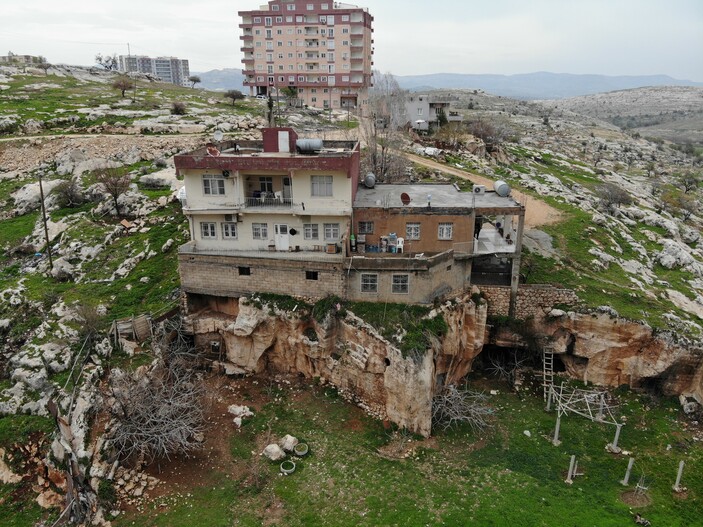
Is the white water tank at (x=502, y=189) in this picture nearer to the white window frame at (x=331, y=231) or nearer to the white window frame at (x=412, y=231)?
the white window frame at (x=412, y=231)

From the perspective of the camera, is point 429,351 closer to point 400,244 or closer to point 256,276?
point 400,244

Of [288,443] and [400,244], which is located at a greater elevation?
[400,244]

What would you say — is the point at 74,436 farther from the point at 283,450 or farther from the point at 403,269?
the point at 403,269

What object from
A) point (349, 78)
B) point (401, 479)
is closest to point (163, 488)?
point (401, 479)

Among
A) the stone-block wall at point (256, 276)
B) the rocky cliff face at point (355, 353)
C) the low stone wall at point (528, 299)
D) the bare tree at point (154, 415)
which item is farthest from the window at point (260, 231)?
the low stone wall at point (528, 299)

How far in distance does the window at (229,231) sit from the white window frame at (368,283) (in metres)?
9.03

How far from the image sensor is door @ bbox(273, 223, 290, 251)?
30578mm

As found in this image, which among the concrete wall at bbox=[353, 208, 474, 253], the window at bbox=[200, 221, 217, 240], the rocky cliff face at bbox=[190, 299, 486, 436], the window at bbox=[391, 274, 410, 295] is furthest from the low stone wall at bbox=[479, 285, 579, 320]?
the window at bbox=[200, 221, 217, 240]

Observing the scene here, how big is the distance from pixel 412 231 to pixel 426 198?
3980 mm

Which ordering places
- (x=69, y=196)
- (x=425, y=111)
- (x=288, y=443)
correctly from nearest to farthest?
(x=288, y=443) < (x=69, y=196) < (x=425, y=111)

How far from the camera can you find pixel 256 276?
95.5 feet

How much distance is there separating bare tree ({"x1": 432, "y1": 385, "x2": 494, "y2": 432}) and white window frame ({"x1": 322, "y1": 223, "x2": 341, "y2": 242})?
11.1m

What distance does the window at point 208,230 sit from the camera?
31.2 metres

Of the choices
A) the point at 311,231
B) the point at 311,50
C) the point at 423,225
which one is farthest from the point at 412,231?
the point at 311,50
